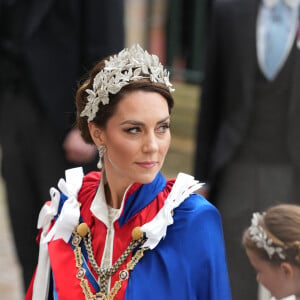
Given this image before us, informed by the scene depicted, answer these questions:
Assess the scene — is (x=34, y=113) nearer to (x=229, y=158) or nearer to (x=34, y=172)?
(x=34, y=172)

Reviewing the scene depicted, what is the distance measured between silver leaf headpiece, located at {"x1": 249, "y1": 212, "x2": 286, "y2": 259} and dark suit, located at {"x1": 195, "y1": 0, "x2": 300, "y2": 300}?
82 centimetres

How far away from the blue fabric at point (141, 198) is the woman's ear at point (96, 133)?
0.17 m

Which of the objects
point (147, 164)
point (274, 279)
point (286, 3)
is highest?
point (286, 3)

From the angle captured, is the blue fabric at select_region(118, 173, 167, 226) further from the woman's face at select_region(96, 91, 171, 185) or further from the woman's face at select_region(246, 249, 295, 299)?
the woman's face at select_region(246, 249, 295, 299)

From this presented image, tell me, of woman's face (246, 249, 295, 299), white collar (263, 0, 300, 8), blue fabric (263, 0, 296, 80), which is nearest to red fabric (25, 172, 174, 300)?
woman's face (246, 249, 295, 299)

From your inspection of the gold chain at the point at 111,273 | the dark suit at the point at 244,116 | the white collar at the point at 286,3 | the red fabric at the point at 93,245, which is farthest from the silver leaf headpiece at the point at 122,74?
the white collar at the point at 286,3

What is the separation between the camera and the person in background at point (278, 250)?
2594mm

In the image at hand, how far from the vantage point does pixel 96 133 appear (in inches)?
98.0

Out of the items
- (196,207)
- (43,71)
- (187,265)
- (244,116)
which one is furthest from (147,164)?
(43,71)

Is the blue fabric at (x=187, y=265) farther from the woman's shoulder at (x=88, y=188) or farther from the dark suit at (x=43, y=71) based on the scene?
the dark suit at (x=43, y=71)

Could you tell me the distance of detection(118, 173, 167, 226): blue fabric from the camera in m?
2.48

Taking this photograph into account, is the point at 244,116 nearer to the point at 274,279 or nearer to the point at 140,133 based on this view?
the point at 274,279

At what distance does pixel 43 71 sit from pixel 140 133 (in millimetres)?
2022

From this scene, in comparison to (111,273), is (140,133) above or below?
above
